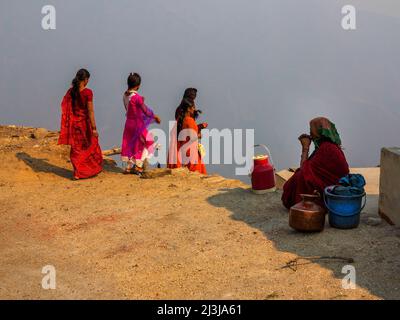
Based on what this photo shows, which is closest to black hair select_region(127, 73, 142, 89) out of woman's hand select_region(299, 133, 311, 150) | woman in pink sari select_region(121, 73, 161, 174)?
woman in pink sari select_region(121, 73, 161, 174)

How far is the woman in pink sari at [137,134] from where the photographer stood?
29.8ft


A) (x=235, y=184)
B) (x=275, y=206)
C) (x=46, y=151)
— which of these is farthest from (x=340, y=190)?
(x=46, y=151)

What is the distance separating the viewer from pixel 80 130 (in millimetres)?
9008

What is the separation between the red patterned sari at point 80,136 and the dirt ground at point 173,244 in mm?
371

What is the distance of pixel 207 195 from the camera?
25.4 feet

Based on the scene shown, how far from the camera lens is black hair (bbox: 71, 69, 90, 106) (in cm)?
858

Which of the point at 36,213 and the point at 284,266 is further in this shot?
the point at 36,213

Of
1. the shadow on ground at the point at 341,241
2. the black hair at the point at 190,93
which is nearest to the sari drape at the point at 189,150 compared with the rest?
the black hair at the point at 190,93

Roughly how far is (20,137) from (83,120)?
11.8 feet

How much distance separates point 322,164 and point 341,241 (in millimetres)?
1172

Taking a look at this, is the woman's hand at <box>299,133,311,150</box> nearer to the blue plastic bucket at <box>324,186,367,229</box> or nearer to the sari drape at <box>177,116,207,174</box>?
the blue plastic bucket at <box>324,186,367,229</box>

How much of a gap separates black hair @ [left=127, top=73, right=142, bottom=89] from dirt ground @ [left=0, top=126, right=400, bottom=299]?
1564 mm

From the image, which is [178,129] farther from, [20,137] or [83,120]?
[20,137]

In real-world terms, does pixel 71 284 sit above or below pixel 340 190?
below
